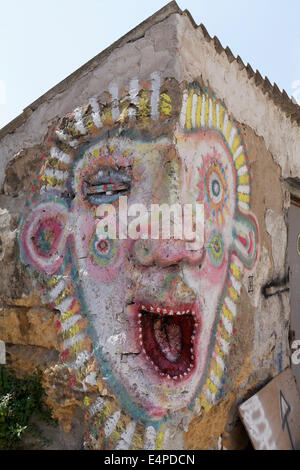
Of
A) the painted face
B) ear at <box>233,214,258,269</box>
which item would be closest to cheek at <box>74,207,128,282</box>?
the painted face

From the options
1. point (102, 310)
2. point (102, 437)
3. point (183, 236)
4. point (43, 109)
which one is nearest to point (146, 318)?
point (102, 310)

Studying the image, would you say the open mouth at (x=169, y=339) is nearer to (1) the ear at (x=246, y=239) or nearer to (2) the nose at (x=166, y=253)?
(2) the nose at (x=166, y=253)

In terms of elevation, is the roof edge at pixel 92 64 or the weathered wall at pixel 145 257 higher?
the roof edge at pixel 92 64

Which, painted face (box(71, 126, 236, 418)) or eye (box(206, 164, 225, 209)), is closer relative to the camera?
painted face (box(71, 126, 236, 418))

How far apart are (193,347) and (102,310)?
0.59 meters

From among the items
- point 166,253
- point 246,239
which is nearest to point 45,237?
point 166,253

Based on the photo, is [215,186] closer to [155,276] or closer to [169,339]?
[155,276]

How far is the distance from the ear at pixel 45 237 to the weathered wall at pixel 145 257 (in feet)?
0.03

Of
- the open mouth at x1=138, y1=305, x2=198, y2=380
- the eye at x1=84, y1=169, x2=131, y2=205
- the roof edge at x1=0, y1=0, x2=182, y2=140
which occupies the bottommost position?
the open mouth at x1=138, y1=305, x2=198, y2=380

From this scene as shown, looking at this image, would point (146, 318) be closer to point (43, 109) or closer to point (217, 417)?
point (217, 417)

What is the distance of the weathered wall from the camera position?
2.23 metres

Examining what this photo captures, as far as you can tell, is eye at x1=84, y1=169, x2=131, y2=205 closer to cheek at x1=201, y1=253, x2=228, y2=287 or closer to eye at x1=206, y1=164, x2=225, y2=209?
eye at x1=206, y1=164, x2=225, y2=209

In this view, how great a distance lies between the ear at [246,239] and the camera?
2.74m

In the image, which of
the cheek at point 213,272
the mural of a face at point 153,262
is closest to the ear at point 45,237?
the mural of a face at point 153,262
